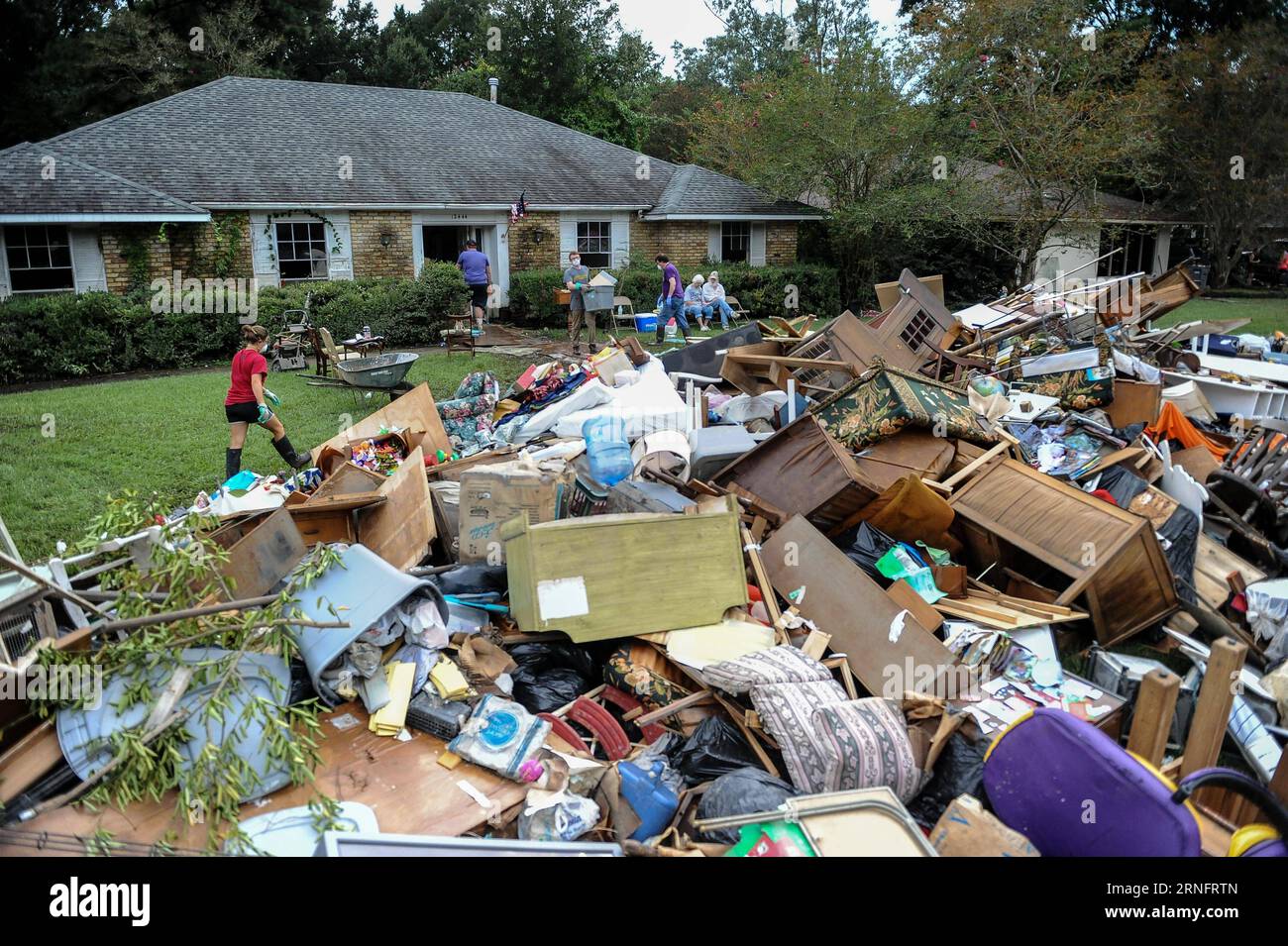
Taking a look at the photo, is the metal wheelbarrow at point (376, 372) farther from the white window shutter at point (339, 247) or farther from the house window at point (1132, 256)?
the house window at point (1132, 256)

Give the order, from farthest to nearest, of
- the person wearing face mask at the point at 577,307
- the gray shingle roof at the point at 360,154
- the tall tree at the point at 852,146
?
the tall tree at the point at 852,146 → the gray shingle roof at the point at 360,154 → the person wearing face mask at the point at 577,307

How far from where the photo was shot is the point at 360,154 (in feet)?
61.3

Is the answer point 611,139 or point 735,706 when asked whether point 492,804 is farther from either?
point 611,139

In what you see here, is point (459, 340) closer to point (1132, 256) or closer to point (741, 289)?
point (741, 289)

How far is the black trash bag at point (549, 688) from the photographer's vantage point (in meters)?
4.72

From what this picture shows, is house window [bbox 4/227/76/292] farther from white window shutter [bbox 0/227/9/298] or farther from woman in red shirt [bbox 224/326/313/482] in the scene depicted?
woman in red shirt [bbox 224/326/313/482]

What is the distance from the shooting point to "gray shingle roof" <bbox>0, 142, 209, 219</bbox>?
1398cm

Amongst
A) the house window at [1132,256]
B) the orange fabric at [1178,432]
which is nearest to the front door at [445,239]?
the orange fabric at [1178,432]

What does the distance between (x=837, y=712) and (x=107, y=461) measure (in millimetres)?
7595

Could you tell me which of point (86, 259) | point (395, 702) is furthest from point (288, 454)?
point (86, 259)

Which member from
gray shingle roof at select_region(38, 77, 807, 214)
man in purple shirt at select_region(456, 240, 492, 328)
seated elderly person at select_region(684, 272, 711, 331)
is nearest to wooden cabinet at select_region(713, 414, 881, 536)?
man in purple shirt at select_region(456, 240, 492, 328)

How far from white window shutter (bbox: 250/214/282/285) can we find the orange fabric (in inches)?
578

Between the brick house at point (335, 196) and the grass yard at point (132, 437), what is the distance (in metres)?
3.66

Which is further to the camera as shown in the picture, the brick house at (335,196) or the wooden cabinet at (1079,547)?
the brick house at (335,196)
